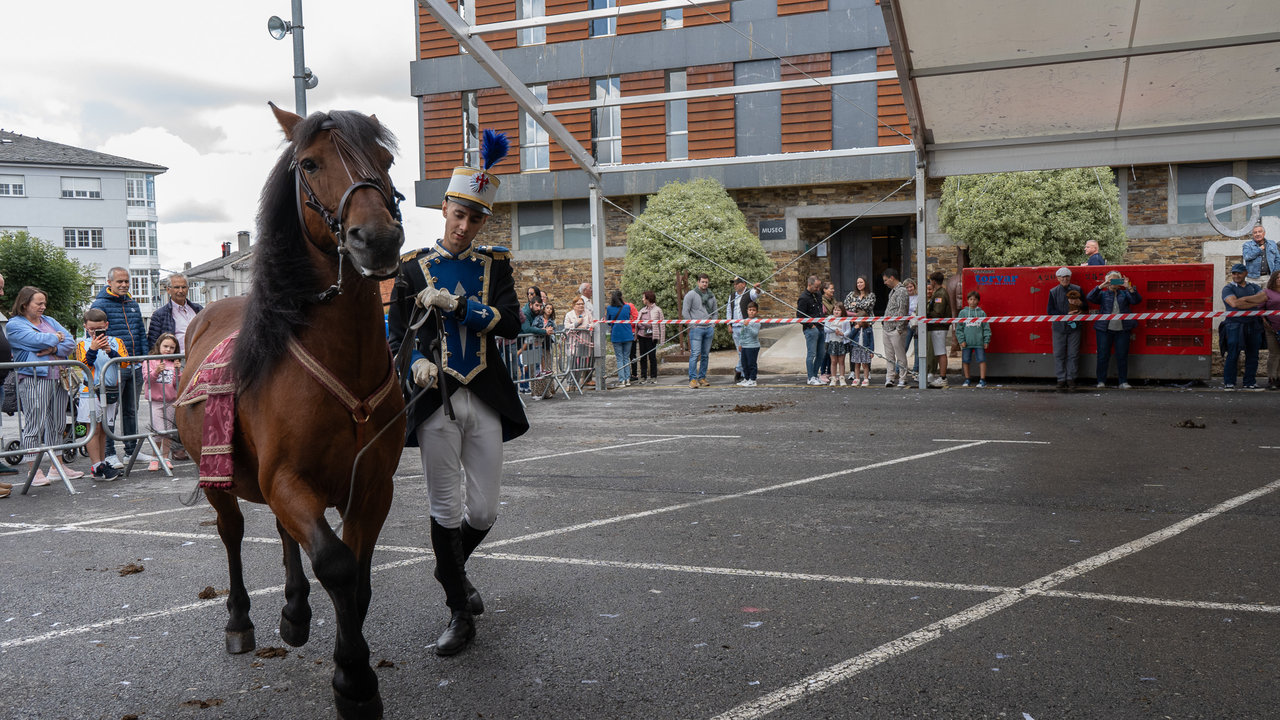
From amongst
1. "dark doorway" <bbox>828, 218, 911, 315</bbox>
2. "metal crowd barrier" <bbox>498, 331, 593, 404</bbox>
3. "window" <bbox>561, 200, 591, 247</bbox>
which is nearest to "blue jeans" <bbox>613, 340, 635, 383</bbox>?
"metal crowd barrier" <bbox>498, 331, 593, 404</bbox>

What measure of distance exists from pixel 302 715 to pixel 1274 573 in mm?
5036

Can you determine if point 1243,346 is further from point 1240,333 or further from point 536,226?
point 536,226

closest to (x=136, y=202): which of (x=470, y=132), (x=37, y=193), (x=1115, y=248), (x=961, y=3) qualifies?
(x=37, y=193)

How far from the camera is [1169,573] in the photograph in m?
5.39

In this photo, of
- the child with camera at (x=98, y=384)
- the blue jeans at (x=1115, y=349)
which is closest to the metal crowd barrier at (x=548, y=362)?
the child with camera at (x=98, y=384)

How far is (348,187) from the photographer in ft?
11.3

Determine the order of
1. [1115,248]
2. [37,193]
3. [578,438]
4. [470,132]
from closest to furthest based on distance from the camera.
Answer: [578,438] < [1115,248] < [470,132] < [37,193]

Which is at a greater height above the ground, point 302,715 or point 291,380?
point 291,380

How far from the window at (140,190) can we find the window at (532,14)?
5475cm

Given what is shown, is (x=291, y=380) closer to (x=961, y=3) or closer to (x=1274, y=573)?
(x=1274, y=573)

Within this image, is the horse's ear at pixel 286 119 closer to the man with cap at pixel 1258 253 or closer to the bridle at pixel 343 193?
the bridle at pixel 343 193

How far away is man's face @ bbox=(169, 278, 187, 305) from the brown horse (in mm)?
8090

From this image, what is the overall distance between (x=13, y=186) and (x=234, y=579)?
77.1m

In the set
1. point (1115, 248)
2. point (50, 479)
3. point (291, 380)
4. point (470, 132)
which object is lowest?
point (50, 479)
